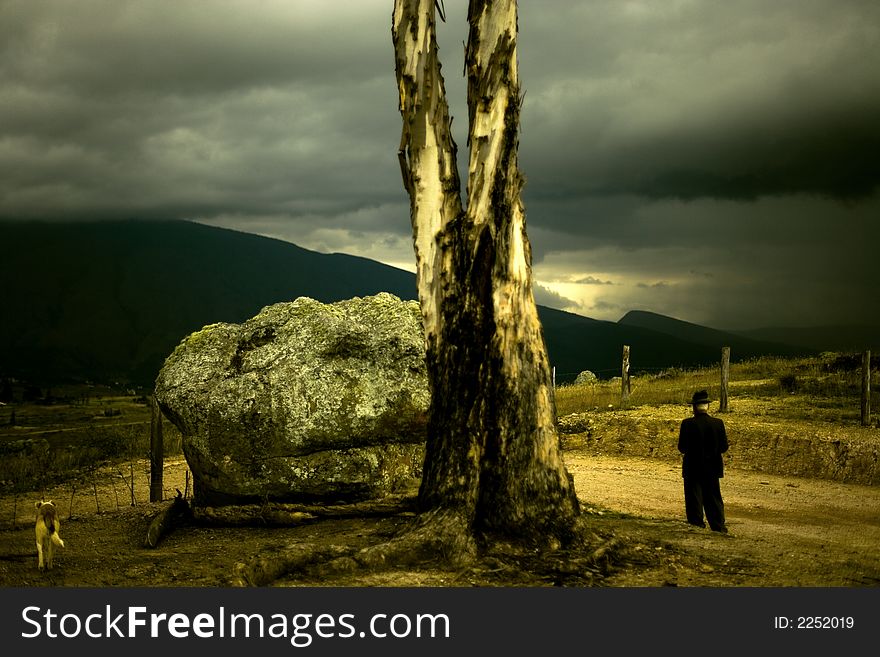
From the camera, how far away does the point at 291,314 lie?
11.8 meters

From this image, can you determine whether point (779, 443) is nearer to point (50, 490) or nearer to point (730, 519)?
point (730, 519)

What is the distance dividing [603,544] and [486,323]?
7.97 feet

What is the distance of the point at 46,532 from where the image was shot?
7406mm

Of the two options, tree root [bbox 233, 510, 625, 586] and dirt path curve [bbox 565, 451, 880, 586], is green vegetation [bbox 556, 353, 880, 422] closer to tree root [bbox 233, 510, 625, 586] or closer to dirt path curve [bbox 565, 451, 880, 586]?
dirt path curve [bbox 565, 451, 880, 586]

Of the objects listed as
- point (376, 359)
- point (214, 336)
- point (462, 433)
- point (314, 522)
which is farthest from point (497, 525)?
point (214, 336)

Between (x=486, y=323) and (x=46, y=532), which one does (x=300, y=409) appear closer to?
(x=486, y=323)

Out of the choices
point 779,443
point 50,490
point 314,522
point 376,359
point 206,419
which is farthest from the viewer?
point 779,443

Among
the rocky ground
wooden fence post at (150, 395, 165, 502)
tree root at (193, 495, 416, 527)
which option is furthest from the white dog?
wooden fence post at (150, 395, 165, 502)

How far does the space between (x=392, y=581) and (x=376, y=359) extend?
15.4 feet

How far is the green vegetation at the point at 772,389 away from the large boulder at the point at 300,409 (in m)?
11.7

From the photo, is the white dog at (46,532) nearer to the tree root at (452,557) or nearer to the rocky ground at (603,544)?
the rocky ground at (603,544)

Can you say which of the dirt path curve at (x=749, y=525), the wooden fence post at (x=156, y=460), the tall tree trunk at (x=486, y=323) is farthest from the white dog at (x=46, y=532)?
the dirt path curve at (x=749, y=525)

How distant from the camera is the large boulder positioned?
10.2 m

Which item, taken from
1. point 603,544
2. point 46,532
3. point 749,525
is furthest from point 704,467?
point 46,532
